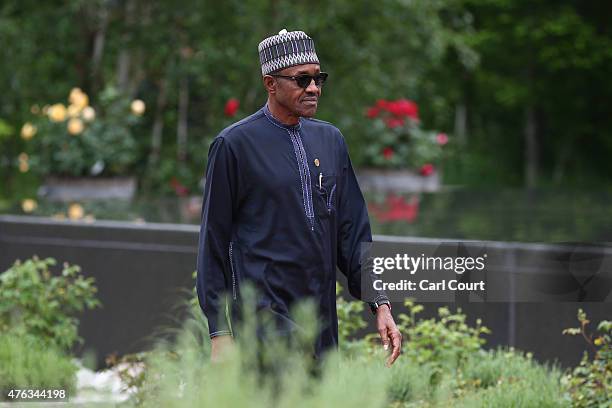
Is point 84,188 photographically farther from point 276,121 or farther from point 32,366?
point 276,121

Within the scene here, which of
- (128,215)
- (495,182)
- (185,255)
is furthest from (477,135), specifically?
(185,255)

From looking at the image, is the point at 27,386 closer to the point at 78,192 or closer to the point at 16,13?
the point at 78,192

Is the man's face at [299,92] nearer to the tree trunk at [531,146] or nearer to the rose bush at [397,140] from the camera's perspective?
the rose bush at [397,140]

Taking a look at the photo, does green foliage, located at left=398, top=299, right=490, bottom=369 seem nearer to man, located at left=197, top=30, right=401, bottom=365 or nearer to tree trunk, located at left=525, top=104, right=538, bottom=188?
man, located at left=197, top=30, right=401, bottom=365

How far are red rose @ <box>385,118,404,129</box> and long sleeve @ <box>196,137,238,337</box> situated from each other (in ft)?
57.6

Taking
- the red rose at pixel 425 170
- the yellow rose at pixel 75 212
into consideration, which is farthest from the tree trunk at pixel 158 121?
the yellow rose at pixel 75 212

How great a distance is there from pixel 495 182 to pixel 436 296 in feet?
109

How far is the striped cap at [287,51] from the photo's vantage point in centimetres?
400

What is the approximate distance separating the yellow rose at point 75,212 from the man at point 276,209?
24.1 feet

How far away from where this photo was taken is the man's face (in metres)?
4.00

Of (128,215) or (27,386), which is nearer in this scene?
(27,386)

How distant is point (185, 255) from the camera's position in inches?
343

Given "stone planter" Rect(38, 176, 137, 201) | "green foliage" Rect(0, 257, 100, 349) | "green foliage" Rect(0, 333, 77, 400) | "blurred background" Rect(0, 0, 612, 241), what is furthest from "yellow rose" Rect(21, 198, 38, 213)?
"green foliage" Rect(0, 333, 77, 400)

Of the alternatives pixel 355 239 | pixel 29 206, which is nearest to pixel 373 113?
pixel 29 206
